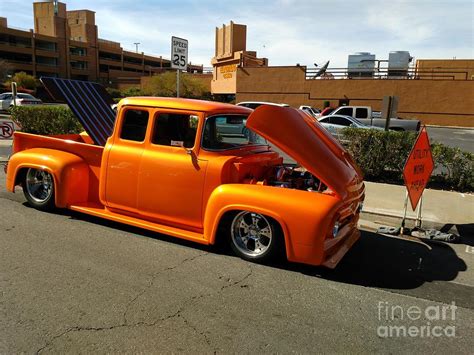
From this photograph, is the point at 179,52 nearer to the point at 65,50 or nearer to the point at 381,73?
the point at 381,73

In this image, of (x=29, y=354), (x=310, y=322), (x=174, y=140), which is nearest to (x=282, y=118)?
(x=174, y=140)

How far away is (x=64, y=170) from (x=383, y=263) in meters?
4.26

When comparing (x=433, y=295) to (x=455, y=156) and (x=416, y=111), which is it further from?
(x=416, y=111)

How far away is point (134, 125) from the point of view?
5.32m

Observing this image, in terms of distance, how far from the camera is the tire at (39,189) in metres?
5.98

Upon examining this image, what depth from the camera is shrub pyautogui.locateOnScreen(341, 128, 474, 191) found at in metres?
8.88

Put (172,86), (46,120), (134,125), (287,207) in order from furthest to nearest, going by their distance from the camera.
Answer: (172,86), (46,120), (134,125), (287,207)

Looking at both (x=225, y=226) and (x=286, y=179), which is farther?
(x=286, y=179)

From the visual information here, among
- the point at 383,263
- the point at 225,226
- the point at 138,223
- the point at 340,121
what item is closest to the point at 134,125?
the point at 138,223

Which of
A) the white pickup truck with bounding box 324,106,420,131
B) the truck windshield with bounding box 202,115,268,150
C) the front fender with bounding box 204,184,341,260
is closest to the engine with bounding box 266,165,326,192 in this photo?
Answer: the front fender with bounding box 204,184,341,260

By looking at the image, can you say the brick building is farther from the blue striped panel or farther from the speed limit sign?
the blue striped panel

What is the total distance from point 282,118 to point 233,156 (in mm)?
756

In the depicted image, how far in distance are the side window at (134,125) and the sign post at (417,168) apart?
3.74m

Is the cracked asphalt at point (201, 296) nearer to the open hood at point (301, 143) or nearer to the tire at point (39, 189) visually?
the tire at point (39, 189)
